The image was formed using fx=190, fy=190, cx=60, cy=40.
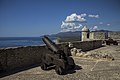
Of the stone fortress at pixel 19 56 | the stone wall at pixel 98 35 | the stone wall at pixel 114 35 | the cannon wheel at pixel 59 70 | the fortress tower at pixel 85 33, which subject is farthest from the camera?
the fortress tower at pixel 85 33

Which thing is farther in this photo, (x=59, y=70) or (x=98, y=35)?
(x=98, y=35)

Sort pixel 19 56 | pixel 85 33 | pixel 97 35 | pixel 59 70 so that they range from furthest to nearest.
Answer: pixel 85 33
pixel 97 35
pixel 19 56
pixel 59 70

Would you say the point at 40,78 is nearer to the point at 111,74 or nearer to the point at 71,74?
the point at 71,74

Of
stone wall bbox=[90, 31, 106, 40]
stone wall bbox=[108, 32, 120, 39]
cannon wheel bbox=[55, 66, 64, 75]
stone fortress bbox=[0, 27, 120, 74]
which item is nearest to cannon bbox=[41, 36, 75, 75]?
cannon wheel bbox=[55, 66, 64, 75]

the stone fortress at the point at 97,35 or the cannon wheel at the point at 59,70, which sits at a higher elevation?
the stone fortress at the point at 97,35

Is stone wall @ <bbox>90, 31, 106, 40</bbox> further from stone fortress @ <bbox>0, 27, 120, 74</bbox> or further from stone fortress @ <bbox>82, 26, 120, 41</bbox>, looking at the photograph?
stone fortress @ <bbox>0, 27, 120, 74</bbox>

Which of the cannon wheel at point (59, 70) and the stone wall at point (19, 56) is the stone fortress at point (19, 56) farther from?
the cannon wheel at point (59, 70)

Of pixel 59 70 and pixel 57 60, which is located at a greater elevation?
pixel 57 60

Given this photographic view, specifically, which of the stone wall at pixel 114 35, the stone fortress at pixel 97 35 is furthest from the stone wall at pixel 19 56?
the stone wall at pixel 114 35

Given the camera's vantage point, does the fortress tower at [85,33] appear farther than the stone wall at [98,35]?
Yes

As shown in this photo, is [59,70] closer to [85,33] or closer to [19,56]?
[19,56]

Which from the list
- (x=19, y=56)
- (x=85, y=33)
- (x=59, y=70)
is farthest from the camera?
(x=85, y=33)

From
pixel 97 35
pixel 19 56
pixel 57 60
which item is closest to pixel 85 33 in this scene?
pixel 97 35

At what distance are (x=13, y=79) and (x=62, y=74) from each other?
2.03 m
